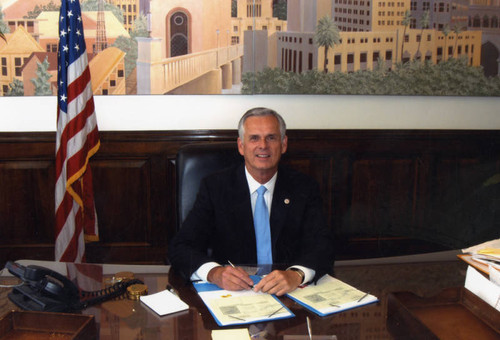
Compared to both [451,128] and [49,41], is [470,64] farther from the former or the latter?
[49,41]

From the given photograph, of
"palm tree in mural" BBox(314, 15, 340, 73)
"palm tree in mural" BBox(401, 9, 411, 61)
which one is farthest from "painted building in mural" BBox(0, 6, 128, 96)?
"palm tree in mural" BBox(401, 9, 411, 61)

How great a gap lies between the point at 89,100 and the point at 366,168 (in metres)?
1.88

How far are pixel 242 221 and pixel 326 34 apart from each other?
1891 millimetres

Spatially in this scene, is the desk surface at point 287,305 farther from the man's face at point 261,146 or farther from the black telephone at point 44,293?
the man's face at point 261,146

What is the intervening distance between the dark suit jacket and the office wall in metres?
1.44

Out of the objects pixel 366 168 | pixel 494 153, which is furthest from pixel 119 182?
pixel 494 153

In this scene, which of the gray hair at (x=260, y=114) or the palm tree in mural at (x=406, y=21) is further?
the palm tree in mural at (x=406, y=21)

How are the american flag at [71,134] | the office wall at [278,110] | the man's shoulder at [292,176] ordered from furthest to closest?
the office wall at [278,110], the american flag at [71,134], the man's shoulder at [292,176]

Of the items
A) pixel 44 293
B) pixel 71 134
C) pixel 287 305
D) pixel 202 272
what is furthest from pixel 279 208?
pixel 71 134

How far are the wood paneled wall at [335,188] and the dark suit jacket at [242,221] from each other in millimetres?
1408

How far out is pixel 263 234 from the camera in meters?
1.89

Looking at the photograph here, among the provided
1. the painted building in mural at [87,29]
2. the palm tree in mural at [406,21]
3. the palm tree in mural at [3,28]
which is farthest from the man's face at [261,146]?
the palm tree in mural at [3,28]

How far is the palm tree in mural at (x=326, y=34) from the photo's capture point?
3324mm

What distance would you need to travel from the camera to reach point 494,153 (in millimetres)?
3633
